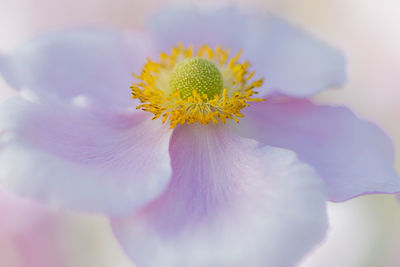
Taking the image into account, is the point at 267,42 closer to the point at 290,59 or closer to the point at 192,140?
the point at 290,59

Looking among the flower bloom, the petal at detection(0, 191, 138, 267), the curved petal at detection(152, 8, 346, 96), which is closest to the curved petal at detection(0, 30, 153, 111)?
the flower bloom

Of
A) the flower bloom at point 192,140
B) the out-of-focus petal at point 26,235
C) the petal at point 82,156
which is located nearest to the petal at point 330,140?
the flower bloom at point 192,140

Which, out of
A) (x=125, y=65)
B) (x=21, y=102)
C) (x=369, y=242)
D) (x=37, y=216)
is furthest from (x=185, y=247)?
(x=369, y=242)

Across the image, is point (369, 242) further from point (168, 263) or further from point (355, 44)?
point (355, 44)

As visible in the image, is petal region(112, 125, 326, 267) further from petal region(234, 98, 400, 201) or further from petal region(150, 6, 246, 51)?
petal region(150, 6, 246, 51)

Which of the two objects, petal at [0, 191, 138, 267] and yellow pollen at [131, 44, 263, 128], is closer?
yellow pollen at [131, 44, 263, 128]

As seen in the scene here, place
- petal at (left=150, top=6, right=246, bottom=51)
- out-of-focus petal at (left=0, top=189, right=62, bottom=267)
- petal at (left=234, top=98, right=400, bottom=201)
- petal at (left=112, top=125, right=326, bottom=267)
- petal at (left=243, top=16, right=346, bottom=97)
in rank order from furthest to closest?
petal at (left=150, top=6, right=246, bottom=51)
petal at (left=243, top=16, right=346, bottom=97)
out-of-focus petal at (left=0, top=189, right=62, bottom=267)
petal at (left=234, top=98, right=400, bottom=201)
petal at (left=112, top=125, right=326, bottom=267)

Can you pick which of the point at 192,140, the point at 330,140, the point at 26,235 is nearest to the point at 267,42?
the point at 330,140

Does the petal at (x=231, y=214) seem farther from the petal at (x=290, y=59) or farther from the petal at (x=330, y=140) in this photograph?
the petal at (x=290, y=59)
